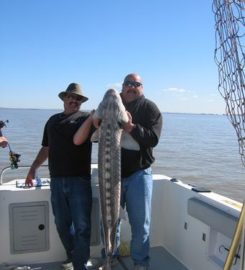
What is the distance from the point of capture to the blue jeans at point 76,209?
4164mm

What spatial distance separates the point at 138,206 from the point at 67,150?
890mm

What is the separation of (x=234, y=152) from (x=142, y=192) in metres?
20.1

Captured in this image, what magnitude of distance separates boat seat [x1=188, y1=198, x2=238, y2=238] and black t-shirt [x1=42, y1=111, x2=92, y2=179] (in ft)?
3.94

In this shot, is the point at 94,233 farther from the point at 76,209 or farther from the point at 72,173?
the point at 72,173

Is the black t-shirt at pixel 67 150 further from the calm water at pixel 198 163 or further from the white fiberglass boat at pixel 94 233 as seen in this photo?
the calm water at pixel 198 163

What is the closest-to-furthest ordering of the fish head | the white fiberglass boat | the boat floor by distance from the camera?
the fish head → the white fiberglass boat → the boat floor

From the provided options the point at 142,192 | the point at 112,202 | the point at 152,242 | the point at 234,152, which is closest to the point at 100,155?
the point at 112,202

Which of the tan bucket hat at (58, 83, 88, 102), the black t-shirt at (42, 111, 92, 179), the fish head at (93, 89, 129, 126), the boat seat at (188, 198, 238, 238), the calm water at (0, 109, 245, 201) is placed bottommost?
the calm water at (0, 109, 245, 201)

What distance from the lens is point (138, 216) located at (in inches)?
160

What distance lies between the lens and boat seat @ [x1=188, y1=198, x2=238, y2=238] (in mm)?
3799

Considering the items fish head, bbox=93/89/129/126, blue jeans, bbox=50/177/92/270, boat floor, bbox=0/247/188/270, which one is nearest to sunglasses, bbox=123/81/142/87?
fish head, bbox=93/89/129/126

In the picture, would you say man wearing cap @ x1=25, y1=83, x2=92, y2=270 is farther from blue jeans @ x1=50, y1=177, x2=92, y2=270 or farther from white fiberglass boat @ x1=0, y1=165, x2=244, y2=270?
white fiberglass boat @ x1=0, y1=165, x2=244, y2=270

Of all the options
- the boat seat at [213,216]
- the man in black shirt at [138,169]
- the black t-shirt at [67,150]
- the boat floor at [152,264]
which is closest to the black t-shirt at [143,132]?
the man in black shirt at [138,169]

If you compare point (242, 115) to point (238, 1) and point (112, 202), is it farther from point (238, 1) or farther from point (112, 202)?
point (112, 202)
